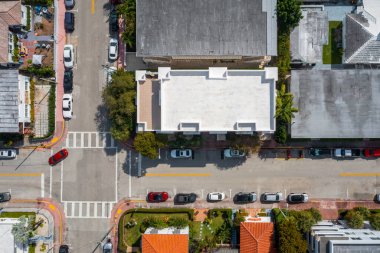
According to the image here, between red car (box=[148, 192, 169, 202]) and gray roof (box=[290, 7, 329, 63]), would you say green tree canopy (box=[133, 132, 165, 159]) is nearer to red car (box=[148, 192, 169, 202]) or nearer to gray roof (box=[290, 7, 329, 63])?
red car (box=[148, 192, 169, 202])

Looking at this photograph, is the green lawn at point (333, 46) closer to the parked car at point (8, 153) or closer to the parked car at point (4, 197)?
the parked car at point (8, 153)

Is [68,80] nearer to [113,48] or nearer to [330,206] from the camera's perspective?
[113,48]

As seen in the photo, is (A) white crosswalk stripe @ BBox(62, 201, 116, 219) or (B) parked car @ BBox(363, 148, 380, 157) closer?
(B) parked car @ BBox(363, 148, 380, 157)

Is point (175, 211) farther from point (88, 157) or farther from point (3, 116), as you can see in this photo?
point (3, 116)

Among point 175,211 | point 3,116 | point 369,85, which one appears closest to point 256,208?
point 175,211

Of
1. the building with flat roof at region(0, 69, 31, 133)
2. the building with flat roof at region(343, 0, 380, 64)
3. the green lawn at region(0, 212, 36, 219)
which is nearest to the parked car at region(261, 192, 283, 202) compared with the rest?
the building with flat roof at region(343, 0, 380, 64)

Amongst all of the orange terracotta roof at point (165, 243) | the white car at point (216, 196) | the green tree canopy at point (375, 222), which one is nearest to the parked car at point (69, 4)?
the white car at point (216, 196)
